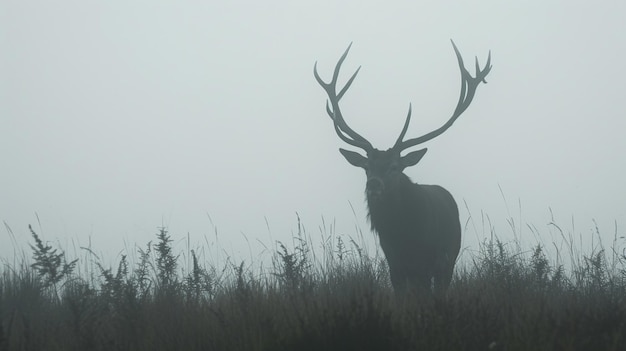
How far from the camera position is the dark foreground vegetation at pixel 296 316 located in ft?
16.3

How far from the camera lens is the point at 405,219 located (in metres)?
9.98

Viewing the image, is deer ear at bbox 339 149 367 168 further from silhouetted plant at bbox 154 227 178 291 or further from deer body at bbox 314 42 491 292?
silhouetted plant at bbox 154 227 178 291

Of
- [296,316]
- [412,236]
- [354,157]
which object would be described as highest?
[354,157]

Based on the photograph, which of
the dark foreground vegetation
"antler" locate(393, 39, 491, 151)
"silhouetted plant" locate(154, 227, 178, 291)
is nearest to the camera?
the dark foreground vegetation

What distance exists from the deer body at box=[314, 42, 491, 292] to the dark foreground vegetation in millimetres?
1450

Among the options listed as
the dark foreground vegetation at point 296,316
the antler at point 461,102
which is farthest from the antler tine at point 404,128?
the dark foreground vegetation at point 296,316

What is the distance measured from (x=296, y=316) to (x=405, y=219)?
4.69 meters

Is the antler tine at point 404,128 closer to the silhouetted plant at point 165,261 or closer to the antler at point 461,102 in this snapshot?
the antler at point 461,102

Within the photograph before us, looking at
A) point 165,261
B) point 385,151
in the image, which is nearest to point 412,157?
point 385,151

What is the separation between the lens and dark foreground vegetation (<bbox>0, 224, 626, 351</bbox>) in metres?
4.95

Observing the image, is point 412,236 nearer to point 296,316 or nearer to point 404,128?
point 404,128

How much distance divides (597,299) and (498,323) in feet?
5.34

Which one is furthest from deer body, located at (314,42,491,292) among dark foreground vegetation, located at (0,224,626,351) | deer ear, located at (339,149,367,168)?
dark foreground vegetation, located at (0,224,626,351)

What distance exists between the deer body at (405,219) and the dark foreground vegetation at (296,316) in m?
1.45
